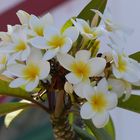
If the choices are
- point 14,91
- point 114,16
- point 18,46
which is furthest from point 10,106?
point 114,16

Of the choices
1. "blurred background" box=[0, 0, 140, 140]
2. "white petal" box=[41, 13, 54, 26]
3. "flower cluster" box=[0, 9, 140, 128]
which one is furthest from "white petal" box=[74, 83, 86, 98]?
"blurred background" box=[0, 0, 140, 140]

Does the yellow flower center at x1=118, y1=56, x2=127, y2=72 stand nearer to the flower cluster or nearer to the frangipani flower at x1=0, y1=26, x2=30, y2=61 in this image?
the flower cluster

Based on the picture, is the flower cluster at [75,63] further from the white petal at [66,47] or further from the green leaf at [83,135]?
the green leaf at [83,135]

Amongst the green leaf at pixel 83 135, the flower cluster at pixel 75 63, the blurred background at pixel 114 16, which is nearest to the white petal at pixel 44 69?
the flower cluster at pixel 75 63

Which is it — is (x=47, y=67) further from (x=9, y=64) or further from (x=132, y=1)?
(x=132, y=1)

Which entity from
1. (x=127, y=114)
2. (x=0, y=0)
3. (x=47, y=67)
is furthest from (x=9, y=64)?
(x=0, y=0)

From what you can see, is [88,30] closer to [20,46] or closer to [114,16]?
[20,46]

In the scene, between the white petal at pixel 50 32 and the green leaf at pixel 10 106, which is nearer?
Result: the white petal at pixel 50 32
